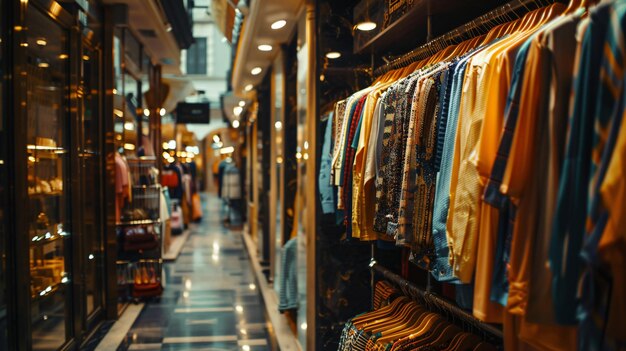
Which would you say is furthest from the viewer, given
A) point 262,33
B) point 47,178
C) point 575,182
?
point 262,33

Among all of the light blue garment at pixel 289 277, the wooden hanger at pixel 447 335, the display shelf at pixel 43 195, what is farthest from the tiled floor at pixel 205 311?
the wooden hanger at pixel 447 335

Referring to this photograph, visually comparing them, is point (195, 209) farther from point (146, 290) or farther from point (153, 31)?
point (153, 31)

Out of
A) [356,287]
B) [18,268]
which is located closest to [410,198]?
[356,287]

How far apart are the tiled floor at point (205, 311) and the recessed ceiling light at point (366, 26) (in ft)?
9.63

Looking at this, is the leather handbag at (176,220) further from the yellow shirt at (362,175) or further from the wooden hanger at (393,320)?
the wooden hanger at (393,320)

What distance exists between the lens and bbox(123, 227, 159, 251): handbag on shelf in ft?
20.7

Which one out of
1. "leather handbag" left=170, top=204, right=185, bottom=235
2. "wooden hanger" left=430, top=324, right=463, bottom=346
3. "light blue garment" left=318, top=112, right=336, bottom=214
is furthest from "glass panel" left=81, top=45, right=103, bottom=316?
"leather handbag" left=170, top=204, right=185, bottom=235

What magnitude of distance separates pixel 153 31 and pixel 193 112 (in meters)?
5.86

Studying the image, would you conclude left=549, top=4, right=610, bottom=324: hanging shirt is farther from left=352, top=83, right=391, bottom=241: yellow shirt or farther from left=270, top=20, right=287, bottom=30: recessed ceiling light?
left=270, top=20, right=287, bottom=30: recessed ceiling light

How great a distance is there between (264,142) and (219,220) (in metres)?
9.82

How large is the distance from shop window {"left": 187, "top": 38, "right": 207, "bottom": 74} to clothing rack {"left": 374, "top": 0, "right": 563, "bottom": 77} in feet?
73.7

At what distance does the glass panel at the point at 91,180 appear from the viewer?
204 inches

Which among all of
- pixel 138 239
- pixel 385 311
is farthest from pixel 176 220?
pixel 385 311

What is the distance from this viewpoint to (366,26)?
135 inches
